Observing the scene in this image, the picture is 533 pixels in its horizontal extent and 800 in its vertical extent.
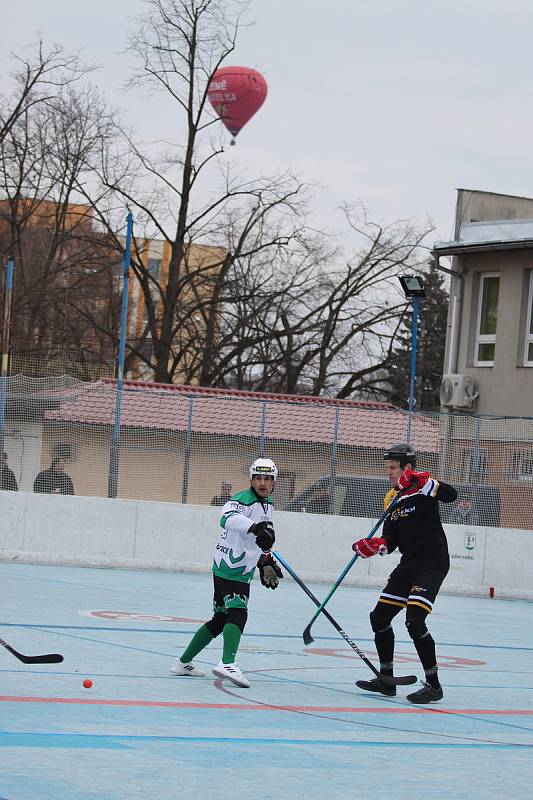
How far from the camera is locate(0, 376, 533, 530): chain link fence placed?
1969cm

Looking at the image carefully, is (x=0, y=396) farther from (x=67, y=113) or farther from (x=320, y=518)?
(x=67, y=113)

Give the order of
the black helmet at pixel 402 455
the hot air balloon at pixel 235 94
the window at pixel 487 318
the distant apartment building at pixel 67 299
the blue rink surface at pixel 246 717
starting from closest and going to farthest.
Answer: the blue rink surface at pixel 246 717 → the black helmet at pixel 402 455 → the window at pixel 487 318 → the hot air balloon at pixel 235 94 → the distant apartment building at pixel 67 299

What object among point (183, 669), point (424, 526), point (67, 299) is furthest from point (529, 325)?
point (183, 669)

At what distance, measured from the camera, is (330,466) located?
20016 millimetres

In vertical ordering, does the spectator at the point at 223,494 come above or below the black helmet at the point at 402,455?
below

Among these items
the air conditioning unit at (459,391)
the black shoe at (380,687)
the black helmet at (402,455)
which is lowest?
the black shoe at (380,687)

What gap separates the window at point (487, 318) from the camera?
2856 cm

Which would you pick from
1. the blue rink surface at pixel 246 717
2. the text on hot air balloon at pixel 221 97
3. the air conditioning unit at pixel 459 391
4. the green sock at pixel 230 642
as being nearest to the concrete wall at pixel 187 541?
the blue rink surface at pixel 246 717

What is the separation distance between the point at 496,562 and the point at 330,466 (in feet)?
9.64

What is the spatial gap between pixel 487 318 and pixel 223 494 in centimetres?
1084

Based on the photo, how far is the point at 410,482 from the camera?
29.9 ft

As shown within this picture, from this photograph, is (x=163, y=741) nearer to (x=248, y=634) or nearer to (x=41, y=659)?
(x=41, y=659)

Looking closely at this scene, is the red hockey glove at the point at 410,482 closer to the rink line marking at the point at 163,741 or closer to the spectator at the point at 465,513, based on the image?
the rink line marking at the point at 163,741

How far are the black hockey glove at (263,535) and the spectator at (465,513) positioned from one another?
1162 cm
